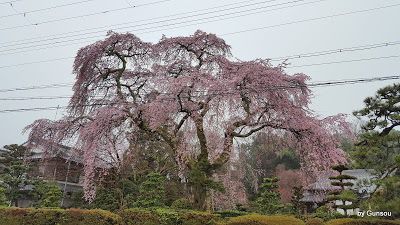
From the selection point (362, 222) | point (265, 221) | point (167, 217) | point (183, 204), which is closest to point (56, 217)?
point (167, 217)

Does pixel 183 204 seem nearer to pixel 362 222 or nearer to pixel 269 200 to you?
pixel 269 200

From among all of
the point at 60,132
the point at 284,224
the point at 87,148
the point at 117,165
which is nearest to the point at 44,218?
the point at 87,148

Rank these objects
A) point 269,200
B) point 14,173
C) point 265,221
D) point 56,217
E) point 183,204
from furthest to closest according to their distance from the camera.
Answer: point 14,173 → point 269,200 → point 183,204 → point 56,217 → point 265,221

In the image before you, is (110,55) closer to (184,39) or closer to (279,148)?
(184,39)

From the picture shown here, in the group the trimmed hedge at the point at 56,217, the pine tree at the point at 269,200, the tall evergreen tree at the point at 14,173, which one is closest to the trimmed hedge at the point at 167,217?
the trimmed hedge at the point at 56,217

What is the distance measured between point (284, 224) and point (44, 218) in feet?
24.9

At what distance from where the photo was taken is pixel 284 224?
7.97 meters

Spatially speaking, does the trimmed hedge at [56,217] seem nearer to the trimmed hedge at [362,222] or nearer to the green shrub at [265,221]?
the green shrub at [265,221]

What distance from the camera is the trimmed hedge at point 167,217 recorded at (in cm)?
1003

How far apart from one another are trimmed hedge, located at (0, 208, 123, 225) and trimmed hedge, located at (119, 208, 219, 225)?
Result: 1.26 ft

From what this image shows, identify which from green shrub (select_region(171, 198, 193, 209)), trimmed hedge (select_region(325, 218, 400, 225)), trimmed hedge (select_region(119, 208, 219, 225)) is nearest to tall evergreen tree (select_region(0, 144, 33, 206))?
green shrub (select_region(171, 198, 193, 209))

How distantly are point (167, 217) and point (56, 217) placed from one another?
3606 mm

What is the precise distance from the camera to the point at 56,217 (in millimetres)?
11266

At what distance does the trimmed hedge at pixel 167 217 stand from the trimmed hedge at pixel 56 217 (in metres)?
0.38
